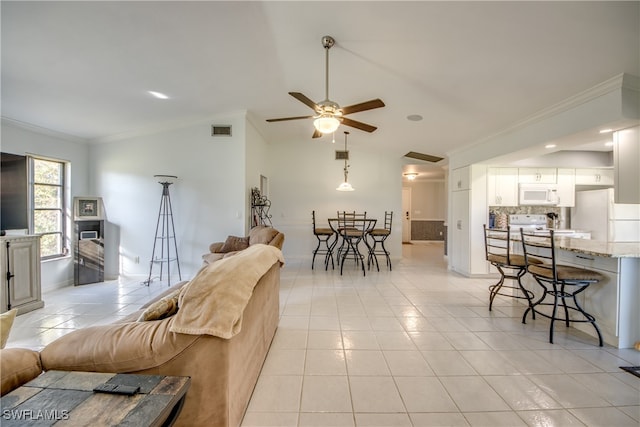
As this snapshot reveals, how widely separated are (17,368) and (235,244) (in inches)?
131

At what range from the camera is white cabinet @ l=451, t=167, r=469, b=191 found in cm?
509

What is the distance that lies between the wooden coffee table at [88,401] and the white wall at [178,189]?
3637 mm

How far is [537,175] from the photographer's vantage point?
5.09 metres

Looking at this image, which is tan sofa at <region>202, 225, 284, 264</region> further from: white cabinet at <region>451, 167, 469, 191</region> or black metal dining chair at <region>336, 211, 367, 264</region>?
white cabinet at <region>451, 167, 469, 191</region>

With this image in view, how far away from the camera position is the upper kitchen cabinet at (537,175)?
505 cm

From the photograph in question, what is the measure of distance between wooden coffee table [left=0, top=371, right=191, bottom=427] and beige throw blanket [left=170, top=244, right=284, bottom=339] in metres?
0.22

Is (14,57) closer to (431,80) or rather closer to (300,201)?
(431,80)

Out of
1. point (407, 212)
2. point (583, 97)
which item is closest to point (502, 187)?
point (583, 97)

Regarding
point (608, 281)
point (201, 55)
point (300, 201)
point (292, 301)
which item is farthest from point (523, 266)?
point (300, 201)

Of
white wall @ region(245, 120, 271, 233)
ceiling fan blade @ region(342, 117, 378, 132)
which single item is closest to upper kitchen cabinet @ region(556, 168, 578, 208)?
ceiling fan blade @ region(342, 117, 378, 132)

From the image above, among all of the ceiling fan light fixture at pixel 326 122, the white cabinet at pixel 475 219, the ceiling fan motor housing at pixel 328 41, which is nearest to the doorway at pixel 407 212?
the white cabinet at pixel 475 219

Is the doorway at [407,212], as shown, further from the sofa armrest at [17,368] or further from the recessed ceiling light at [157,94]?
the sofa armrest at [17,368]

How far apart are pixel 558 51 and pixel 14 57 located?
4795 mm

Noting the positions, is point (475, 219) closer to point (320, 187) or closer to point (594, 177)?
point (594, 177)
